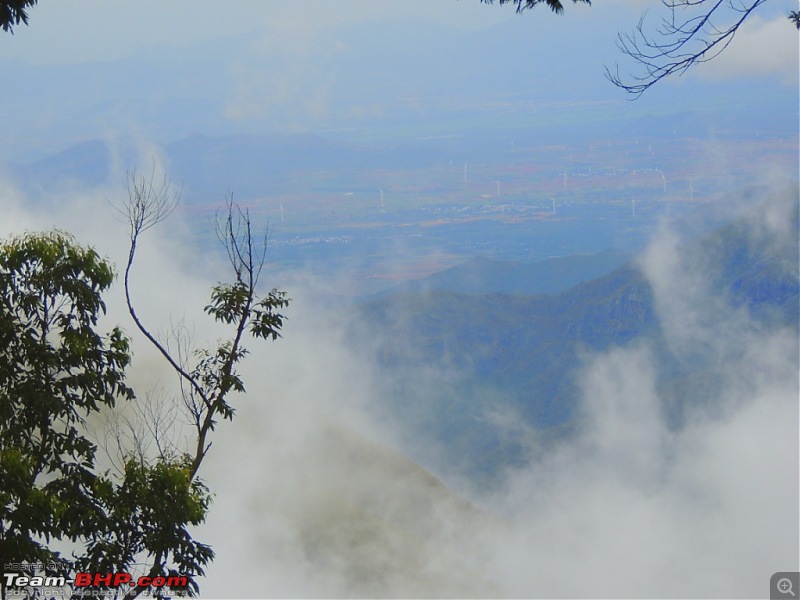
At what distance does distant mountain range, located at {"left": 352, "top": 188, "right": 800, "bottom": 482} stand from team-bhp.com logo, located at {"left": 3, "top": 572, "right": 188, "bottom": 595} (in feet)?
419

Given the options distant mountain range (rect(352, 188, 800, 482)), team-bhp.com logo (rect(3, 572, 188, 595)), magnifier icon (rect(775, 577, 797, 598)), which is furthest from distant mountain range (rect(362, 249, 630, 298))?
team-bhp.com logo (rect(3, 572, 188, 595))

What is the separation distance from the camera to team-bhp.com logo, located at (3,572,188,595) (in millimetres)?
6531

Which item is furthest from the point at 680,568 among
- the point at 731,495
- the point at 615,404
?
the point at 615,404

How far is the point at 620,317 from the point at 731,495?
2243 inches

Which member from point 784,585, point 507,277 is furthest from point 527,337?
point 784,585

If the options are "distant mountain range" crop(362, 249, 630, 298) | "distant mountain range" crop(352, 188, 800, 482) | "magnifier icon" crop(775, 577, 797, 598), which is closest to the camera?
"magnifier icon" crop(775, 577, 797, 598)

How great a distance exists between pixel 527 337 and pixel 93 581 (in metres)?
156

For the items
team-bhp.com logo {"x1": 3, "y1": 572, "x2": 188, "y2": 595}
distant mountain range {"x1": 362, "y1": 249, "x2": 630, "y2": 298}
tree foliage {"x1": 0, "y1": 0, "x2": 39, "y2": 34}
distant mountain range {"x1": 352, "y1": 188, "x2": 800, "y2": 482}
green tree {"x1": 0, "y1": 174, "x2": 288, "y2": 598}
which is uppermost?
distant mountain range {"x1": 362, "y1": 249, "x2": 630, "y2": 298}

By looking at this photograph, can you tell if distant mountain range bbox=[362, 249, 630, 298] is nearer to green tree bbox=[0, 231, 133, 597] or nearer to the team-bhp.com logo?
green tree bbox=[0, 231, 133, 597]

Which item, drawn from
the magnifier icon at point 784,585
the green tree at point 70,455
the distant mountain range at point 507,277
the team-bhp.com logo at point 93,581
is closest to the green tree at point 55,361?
the green tree at point 70,455

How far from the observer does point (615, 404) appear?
5497 inches

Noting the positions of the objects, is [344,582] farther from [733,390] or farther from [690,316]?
[690,316]

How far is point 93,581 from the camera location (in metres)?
6.76

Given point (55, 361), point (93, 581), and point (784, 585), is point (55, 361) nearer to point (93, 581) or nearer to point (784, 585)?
point (93, 581)
